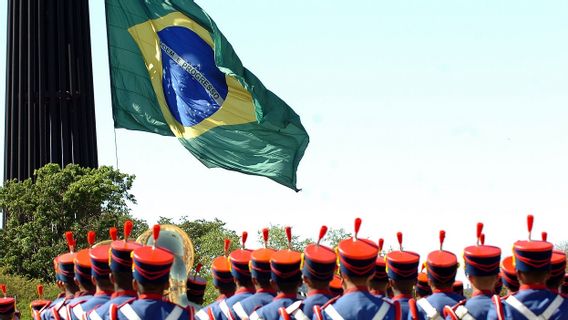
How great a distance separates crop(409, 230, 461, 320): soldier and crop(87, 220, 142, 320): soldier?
9.70 ft

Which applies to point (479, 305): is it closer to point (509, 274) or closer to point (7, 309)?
point (509, 274)

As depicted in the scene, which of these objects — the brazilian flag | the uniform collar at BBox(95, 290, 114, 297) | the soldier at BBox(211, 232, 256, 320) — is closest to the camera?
the uniform collar at BBox(95, 290, 114, 297)

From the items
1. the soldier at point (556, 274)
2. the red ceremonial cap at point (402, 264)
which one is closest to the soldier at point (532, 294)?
the soldier at point (556, 274)

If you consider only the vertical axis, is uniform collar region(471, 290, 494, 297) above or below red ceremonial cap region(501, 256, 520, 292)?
above

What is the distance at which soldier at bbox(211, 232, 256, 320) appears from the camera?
1444 centimetres

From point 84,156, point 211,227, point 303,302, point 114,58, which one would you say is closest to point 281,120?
point 114,58

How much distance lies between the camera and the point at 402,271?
551 inches

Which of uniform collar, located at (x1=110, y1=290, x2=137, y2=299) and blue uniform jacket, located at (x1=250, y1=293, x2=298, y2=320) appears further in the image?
blue uniform jacket, located at (x1=250, y1=293, x2=298, y2=320)

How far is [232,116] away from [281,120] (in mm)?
1350

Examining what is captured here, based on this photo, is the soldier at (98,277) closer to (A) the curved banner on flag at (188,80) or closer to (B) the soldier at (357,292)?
(B) the soldier at (357,292)

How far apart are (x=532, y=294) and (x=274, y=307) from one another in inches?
98.5

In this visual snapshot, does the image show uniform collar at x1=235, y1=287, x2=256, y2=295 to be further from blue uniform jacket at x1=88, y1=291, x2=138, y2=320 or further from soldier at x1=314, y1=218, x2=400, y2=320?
blue uniform jacket at x1=88, y1=291, x2=138, y2=320

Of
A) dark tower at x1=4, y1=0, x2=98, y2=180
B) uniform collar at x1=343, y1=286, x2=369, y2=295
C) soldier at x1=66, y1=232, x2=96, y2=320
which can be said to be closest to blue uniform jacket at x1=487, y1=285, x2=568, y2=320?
uniform collar at x1=343, y1=286, x2=369, y2=295

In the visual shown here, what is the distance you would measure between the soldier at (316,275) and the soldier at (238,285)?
5.77 feet
